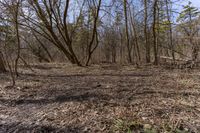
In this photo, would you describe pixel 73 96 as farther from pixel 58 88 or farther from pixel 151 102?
pixel 151 102

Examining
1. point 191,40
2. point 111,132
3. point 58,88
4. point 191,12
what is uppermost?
point 191,12

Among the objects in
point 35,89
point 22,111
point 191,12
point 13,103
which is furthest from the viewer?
point 191,12

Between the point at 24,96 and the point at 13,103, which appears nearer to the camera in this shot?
the point at 13,103

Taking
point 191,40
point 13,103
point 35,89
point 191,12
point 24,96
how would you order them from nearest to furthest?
point 13,103
point 24,96
point 35,89
point 191,40
point 191,12

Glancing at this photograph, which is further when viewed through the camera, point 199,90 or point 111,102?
point 199,90

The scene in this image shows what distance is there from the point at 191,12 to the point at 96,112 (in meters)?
8.31

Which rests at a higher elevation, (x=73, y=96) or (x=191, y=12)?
(x=191, y=12)

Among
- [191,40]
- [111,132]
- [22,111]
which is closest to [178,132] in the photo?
[111,132]

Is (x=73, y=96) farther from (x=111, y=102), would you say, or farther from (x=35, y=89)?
(x=35, y=89)

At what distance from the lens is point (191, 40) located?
502 centimetres

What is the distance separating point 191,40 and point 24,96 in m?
4.94

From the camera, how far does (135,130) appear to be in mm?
1677

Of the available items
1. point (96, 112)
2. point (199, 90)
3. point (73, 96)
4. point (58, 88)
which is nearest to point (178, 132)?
point (96, 112)

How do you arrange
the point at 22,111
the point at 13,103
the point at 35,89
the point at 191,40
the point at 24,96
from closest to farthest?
the point at 22,111 → the point at 13,103 → the point at 24,96 → the point at 35,89 → the point at 191,40
